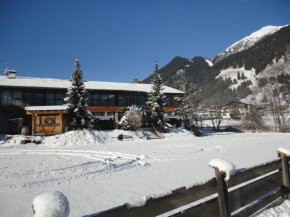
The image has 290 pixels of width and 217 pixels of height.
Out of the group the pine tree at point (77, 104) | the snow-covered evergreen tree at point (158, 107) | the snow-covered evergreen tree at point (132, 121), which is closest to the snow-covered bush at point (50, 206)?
the pine tree at point (77, 104)

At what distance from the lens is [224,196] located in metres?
3.04

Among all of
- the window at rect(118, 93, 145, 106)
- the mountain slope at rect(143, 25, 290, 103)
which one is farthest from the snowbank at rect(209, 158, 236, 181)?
the mountain slope at rect(143, 25, 290, 103)

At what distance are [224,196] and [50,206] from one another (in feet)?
8.40

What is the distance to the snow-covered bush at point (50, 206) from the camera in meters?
1.70

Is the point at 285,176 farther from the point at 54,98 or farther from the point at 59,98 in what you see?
the point at 54,98

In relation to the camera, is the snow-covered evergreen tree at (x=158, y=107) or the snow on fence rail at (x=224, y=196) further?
the snow-covered evergreen tree at (x=158, y=107)

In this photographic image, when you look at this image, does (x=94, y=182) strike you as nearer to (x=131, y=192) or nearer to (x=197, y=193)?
(x=131, y=192)

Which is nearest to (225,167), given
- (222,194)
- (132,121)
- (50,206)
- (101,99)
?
(222,194)

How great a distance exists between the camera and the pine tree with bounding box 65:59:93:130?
71.9 ft

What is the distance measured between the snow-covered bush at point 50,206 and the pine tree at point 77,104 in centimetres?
2060

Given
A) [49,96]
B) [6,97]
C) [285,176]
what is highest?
[49,96]

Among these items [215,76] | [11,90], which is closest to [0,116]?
[11,90]

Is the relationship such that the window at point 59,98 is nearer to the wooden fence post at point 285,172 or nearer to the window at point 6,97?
the window at point 6,97

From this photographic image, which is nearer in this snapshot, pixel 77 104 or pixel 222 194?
pixel 222 194
